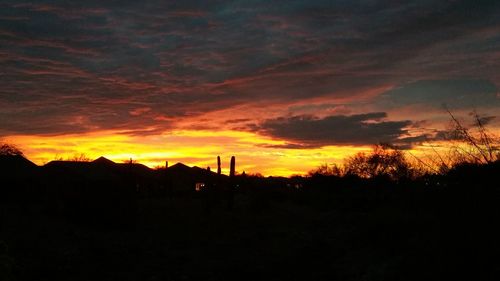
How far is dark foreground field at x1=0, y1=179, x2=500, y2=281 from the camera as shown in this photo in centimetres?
731

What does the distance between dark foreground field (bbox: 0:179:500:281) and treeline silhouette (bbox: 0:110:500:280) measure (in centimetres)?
3

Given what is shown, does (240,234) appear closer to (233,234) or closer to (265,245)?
(233,234)

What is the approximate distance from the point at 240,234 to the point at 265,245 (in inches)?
103

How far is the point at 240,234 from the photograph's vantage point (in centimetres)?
1839

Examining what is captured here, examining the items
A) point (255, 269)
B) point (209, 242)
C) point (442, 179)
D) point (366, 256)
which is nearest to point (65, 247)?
point (209, 242)

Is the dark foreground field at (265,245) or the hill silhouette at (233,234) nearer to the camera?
the dark foreground field at (265,245)

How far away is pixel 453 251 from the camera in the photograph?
286 inches

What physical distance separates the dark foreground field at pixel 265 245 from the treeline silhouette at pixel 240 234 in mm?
30

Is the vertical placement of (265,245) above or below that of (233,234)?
below

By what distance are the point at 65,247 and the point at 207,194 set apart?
9.53 metres

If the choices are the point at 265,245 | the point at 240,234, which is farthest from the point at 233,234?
the point at 265,245

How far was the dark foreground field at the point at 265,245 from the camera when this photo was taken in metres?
7.31

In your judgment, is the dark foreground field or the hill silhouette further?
the hill silhouette

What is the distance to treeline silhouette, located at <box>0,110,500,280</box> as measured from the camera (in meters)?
7.38
